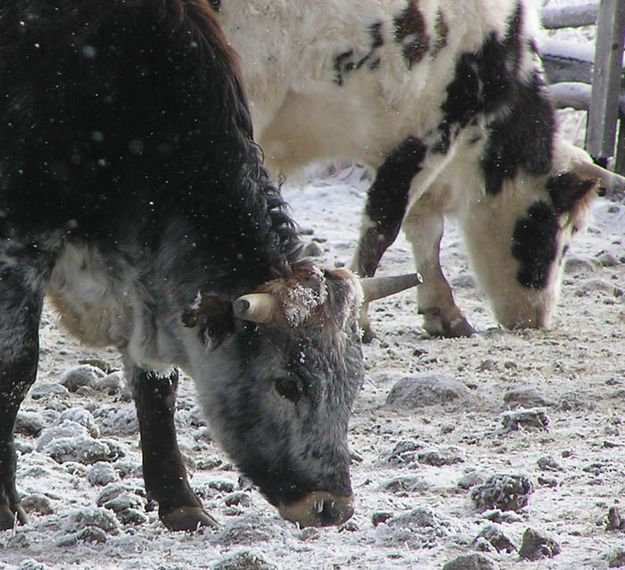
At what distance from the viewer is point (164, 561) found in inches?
131

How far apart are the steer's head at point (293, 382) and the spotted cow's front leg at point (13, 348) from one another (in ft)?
1.62

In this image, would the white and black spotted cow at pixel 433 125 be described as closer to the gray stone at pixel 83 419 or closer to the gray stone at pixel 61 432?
the gray stone at pixel 83 419

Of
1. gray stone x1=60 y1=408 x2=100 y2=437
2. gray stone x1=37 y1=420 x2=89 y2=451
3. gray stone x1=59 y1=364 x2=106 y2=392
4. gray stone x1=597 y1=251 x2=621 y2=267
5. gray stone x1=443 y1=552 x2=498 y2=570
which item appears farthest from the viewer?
gray stone x1=597 y1=251 x2=621 y2=267

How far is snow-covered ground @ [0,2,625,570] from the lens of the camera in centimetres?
336

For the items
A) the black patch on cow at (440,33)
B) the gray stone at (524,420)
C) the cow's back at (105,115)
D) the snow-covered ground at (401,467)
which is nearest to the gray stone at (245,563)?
the snow-covered ground at (401,467)

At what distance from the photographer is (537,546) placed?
3.26m

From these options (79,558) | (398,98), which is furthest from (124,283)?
(398,98)

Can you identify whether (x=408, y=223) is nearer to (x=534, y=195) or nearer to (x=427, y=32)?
(x=534, y=195)

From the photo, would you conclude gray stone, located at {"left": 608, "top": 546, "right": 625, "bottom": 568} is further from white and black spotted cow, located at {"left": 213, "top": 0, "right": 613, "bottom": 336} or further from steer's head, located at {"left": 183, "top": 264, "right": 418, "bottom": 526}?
white and black spotted cow, located at {"left": 213, "top": 0, "right": 613, "bottom": 336}

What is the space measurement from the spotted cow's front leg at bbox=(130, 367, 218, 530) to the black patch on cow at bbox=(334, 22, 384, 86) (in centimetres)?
232

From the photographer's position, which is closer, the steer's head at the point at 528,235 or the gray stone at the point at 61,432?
the gray stone at the point at 61,432

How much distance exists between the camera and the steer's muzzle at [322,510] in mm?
3400

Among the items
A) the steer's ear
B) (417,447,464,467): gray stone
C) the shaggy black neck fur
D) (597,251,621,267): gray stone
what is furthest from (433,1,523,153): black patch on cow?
the steer's ear

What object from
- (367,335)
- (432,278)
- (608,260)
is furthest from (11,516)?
(608,260)
